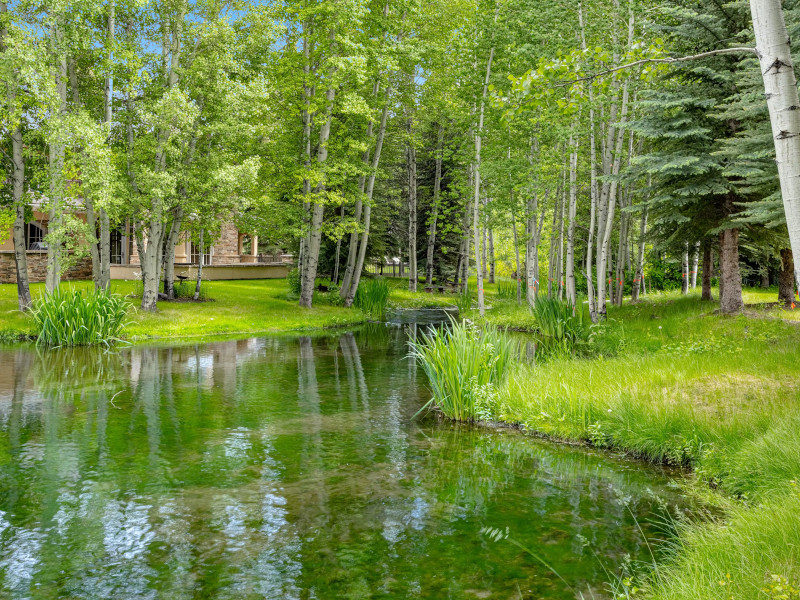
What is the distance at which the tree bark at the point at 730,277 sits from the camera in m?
14.7

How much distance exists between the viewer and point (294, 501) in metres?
6.36

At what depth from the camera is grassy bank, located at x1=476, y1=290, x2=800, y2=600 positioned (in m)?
3.88

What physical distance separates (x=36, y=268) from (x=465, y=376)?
29222 mm

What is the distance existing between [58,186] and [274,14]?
10908 mm

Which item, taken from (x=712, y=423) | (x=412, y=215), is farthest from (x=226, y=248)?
(x=712, y=423)

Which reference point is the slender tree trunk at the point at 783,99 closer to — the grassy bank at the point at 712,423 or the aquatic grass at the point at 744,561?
the aquatic grass at the point at 744,561

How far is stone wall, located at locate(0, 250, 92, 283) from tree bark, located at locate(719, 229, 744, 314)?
2760cm

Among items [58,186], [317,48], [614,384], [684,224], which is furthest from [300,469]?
[317,48]

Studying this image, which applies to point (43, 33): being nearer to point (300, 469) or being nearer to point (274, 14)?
point (274, 14)

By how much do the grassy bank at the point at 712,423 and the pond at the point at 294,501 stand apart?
1.50 ft

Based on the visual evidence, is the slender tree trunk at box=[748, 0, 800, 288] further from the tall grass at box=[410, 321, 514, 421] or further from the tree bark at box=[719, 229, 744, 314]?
the tree bark at box=[719, 229, 744, 314]

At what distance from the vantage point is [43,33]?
18.1 metres

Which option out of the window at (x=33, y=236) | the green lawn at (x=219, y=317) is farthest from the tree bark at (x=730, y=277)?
the window at (x=33, y=236)

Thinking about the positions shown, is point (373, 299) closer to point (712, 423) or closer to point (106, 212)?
point (106, 212)
